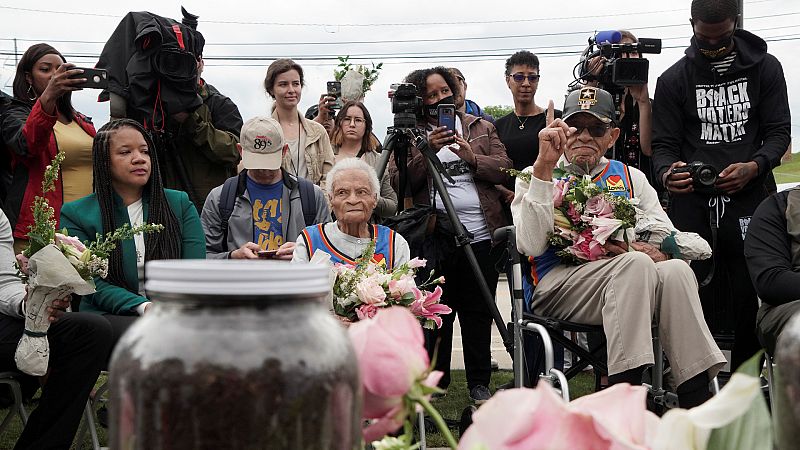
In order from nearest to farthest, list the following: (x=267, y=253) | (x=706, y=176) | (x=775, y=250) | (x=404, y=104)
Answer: (x=775, y=250) < (x=267, y=253) < (x=706, y=176) < (x=404, y=104)

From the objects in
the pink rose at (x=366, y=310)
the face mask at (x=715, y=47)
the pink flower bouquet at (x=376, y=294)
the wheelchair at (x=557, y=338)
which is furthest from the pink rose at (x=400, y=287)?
the face mask at (x=715, y=47)

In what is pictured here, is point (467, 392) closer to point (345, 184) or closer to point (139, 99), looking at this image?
point (345, 184)

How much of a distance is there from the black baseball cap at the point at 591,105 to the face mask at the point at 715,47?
733 mm

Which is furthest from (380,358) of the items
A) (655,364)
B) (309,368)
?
(655,364)

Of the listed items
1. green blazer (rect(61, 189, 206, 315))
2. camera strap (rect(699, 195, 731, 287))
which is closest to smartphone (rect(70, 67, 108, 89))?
green blazer (rect(61, 189, 206, 315))

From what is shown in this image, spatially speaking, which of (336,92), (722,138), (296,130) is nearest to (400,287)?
(296,130)

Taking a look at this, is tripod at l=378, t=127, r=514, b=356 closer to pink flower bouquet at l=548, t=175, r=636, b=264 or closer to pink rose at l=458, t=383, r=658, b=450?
pink flower bouquet at l=548, t=175, r=636, b=264

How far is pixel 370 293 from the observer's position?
365 centimetres

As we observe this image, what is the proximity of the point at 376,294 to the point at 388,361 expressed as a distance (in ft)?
9.96

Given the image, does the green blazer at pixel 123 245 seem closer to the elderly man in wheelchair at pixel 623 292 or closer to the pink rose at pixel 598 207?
the elderly man in wheelchair at pixel 623 292

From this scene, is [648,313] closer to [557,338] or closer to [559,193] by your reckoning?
[557,338]

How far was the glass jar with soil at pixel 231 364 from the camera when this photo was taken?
1.88 ft

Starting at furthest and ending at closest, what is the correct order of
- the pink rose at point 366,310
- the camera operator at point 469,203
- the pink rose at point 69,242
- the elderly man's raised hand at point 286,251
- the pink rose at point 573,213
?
the camera operator at point 469,203, the elderly man's raised hand at point 286,251, the pink rose at point 573,213, the pink rose at point 366,310, the pink rose at point 69,242

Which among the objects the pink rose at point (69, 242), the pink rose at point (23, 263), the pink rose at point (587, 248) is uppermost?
the pink rose at point (69, 242)
